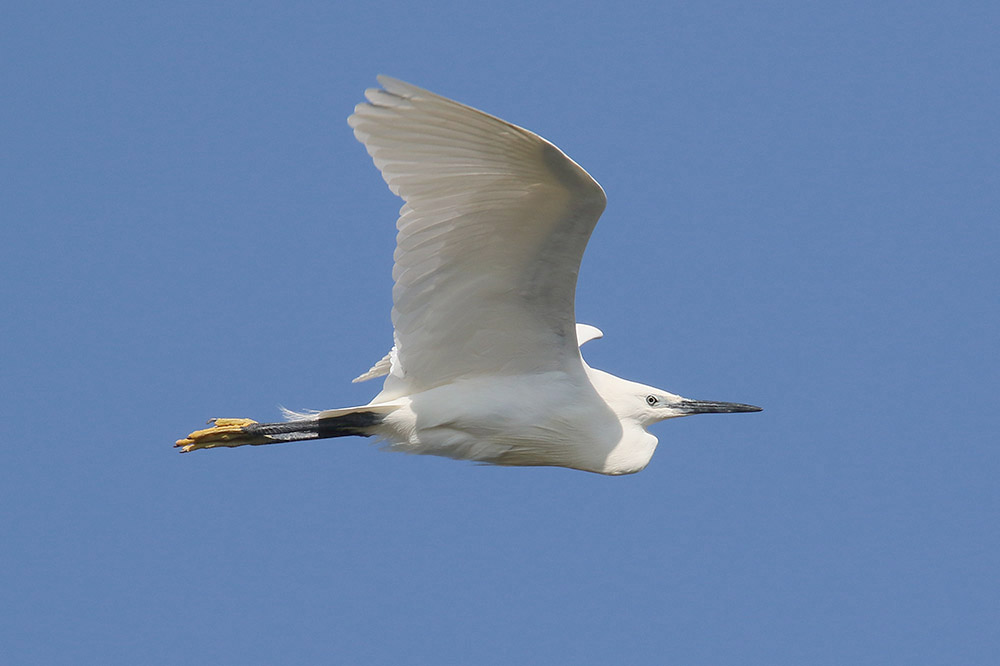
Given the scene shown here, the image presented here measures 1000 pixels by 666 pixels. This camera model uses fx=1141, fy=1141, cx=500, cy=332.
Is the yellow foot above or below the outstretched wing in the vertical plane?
below

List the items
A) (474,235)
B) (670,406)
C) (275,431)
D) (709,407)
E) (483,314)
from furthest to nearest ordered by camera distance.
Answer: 1. (709,407)
2. (670,406)
3. (275,431)
4. (483,314)
5. (474,235)

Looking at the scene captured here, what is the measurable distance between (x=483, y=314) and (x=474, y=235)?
677mm

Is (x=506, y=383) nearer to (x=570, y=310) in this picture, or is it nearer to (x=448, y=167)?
(x=570, y=310)

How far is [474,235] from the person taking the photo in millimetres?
6793

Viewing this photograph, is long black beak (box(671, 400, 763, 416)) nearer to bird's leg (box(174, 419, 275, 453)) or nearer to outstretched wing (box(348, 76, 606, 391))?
outstretched wing (box(348, 76, 606, 391))

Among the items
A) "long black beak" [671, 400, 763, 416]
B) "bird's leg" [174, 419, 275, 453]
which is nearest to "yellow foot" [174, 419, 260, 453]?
"bird's leg" [174, 419, 275, 453]

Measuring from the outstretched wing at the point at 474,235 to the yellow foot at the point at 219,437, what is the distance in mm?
1139

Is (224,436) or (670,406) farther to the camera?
(670,406)

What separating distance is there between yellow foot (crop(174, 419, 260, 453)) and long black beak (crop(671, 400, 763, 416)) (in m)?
3.06

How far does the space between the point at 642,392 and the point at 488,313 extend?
4.88ft

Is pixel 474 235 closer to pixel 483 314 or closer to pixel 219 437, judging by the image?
pixel 483 314

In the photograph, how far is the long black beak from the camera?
837 cm

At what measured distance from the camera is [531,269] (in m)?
7.00

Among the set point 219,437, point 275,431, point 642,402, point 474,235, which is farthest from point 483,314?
point 219,437
